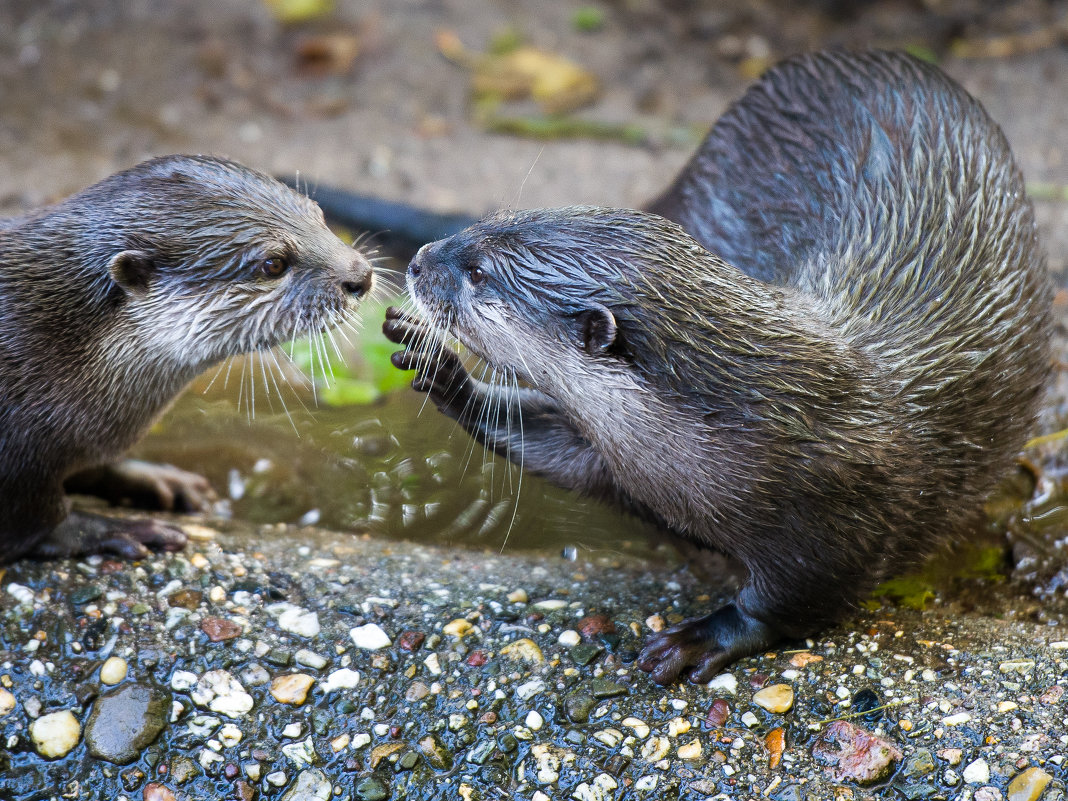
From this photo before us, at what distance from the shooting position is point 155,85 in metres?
4.58

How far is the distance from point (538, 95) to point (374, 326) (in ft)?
5.12

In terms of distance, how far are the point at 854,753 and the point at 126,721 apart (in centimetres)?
139

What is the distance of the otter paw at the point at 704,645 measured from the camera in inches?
85.4

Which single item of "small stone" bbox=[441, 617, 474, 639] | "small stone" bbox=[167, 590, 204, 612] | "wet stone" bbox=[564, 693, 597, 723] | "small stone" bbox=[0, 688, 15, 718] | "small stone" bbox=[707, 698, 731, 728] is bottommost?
"small stone" bbox=[0, 688, 15, 718]

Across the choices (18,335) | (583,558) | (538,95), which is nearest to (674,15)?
(538,95)

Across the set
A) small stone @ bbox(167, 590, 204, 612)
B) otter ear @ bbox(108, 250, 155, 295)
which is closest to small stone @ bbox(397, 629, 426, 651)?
small stone @ bbox(167, 590, 204, 612)

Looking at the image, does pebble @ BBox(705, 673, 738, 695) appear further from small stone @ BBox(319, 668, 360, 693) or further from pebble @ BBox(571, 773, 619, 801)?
small stone @ BBox(319, 668, 360, 693)

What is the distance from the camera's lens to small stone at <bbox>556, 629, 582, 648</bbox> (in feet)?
7.41

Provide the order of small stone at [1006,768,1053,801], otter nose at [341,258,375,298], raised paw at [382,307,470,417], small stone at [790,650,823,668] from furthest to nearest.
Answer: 1. otter nose at [341,258,375,298]
2. raised paw at [382,307,470,417]
3. small stone at [790,650,823,668]
4. small stone at [1006,768,1053,801]

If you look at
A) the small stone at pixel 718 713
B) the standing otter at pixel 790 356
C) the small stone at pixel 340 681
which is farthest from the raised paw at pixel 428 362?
the small stone at pixel 718 713

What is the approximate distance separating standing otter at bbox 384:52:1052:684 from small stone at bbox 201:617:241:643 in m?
0.67

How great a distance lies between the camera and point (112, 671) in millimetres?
2178

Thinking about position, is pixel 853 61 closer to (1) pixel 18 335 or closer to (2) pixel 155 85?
(1) pixel 18 335

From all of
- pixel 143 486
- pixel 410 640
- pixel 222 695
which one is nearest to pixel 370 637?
pixel 410 640
